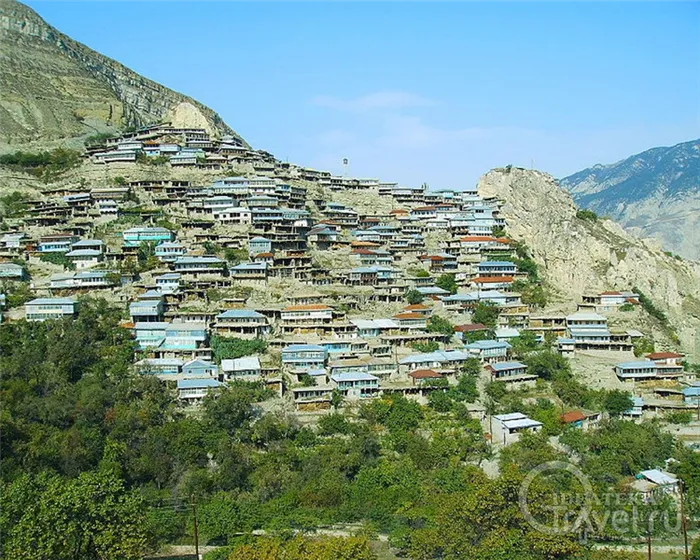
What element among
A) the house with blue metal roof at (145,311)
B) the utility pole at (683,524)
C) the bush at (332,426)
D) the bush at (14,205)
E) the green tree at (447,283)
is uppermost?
the bush at (14,205)

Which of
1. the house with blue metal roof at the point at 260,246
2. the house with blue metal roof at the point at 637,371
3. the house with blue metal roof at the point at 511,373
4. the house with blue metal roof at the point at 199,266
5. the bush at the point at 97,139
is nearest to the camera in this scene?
the house with blue metal roof at the point at 511,373

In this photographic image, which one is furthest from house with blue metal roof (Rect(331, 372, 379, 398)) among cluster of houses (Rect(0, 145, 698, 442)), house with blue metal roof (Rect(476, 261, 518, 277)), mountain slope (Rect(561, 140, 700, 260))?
mountain slope (Rect(561, 140, 700, 260))

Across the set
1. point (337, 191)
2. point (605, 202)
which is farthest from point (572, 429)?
point (605, 202)

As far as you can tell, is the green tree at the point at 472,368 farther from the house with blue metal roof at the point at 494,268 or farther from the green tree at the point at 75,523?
the green tree at the point at 75,523

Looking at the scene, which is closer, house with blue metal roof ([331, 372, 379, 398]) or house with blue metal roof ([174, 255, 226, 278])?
house with blue metal roof ([331, 372, 379, 398])

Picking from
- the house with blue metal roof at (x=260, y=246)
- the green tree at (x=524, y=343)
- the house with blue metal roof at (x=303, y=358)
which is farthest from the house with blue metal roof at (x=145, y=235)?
the green tree at (x=524, y=343)

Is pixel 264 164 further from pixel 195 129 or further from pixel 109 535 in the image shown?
pixel 109 535

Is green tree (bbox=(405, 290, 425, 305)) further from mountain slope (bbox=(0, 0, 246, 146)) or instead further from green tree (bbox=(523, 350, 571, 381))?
mountain slope (bbox=(0, 0, 246, 146))
